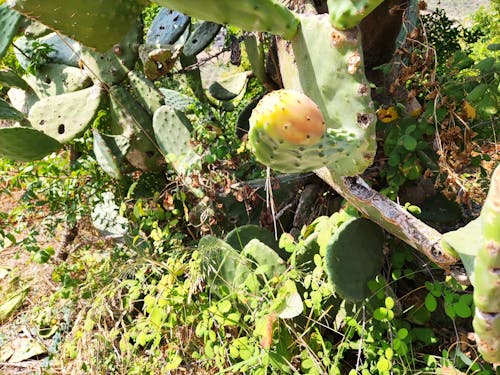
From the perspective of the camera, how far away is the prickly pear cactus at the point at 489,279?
829 millimetres

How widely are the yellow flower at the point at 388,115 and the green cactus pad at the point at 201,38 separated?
33.9 inches

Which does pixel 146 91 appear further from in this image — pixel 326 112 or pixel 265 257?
pixel 326 112

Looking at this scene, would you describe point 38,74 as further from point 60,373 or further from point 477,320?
point 477,320

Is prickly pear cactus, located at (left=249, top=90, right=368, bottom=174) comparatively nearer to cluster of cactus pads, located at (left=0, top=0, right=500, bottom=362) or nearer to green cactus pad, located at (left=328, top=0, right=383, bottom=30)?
cluster of cactus pads, located at (left=0, top=0, right=500, bottom=362)

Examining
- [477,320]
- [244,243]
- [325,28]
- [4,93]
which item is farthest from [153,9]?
[477,320]

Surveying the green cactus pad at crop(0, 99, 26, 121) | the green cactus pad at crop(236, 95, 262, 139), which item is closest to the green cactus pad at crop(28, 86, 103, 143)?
the green cactus pad at crop(0, 99, 26, 121)

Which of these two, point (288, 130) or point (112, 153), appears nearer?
point (288, 130)

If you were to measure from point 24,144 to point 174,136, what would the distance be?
538 mm

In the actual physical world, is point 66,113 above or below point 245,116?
above

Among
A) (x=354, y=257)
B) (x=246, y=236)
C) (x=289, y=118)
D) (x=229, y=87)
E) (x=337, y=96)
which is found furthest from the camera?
(x=229, y=87)

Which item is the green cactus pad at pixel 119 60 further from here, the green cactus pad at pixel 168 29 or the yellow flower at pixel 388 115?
the yellow flower at pixel 388 115

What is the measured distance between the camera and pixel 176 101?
7.16 feet

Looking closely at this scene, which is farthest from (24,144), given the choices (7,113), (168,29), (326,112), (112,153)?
(326,112)

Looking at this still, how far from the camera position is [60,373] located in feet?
6.39
